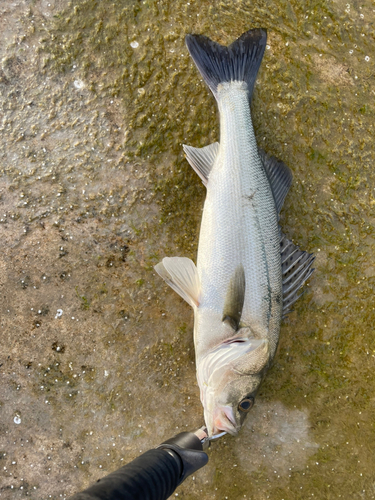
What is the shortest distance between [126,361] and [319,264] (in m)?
1.77

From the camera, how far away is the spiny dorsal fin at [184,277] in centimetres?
238

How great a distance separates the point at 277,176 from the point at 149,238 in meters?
1.09

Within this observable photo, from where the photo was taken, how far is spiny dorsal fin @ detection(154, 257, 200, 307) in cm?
238

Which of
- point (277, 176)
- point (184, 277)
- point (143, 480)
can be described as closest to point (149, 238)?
point (184, 277)

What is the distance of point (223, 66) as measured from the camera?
257cm

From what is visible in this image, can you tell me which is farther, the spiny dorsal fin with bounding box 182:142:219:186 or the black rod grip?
the spiny dorsal fin with bounding box 182:142:219:186

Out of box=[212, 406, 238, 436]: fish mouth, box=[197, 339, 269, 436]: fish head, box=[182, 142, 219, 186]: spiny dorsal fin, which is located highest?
box=[182, 142, 219, 186]: spiny dorsal fin

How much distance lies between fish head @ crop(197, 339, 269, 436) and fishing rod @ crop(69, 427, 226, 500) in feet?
0.61

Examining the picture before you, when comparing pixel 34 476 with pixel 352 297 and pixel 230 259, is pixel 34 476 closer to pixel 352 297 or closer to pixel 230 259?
pixel 230 259

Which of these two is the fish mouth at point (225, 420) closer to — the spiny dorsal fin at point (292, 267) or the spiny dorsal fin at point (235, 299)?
the spiny dorsal fin at point (235, 299)

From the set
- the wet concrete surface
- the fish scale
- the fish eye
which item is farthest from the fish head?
the wet concrete surface

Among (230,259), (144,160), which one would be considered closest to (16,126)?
(144,160)

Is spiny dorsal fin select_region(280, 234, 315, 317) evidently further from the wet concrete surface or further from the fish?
the wet concrete surface

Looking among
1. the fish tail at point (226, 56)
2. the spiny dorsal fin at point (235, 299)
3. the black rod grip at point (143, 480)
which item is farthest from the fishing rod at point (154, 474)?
the fish tail at point (226, 56)
